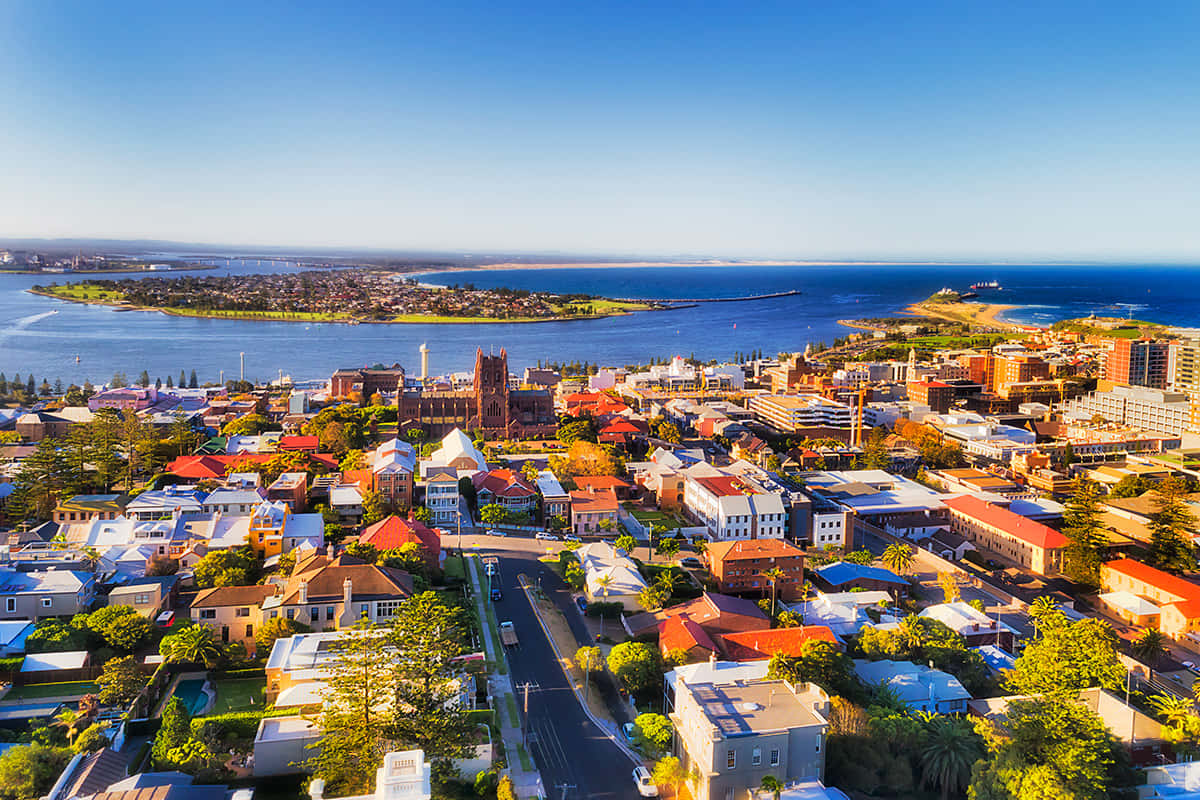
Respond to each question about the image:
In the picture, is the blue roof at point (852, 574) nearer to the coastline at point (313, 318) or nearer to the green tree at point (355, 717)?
the green tree at point (355, 717)

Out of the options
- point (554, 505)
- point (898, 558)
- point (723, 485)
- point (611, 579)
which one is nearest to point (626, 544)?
point (611, 579)

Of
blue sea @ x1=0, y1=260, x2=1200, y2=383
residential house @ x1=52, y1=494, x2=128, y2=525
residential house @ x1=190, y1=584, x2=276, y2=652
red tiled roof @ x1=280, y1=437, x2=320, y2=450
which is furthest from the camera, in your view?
blue sea @ x1=0, y1=260, x2=1200, y2=383

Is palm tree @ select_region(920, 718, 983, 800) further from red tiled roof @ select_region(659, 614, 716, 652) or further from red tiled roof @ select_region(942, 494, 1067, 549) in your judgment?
red tiled roof @ select_region(942, 494, 1067, 549)

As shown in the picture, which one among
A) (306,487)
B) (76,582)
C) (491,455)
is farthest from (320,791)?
(491,455)

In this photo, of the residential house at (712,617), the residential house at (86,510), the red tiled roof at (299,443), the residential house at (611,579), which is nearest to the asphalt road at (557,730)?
the residential house at (611,579)

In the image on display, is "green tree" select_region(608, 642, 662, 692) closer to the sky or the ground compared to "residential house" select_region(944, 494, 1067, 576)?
closer to the sky

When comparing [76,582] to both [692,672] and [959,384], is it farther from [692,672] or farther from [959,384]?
[959,384]

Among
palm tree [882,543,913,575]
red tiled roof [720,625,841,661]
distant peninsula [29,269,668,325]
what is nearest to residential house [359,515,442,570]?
red tiled roof [720,625,841,661]
